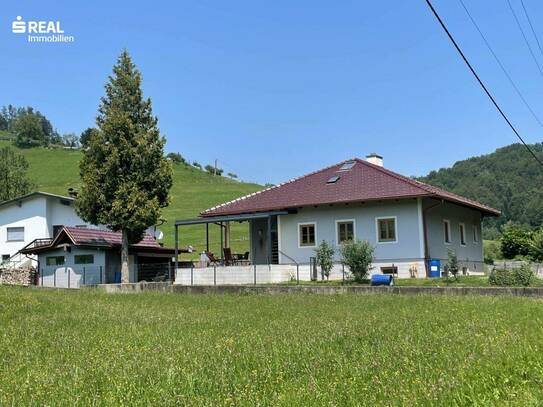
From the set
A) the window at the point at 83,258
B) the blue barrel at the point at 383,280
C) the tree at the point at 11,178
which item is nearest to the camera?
the blue barrel at the point at 383,280

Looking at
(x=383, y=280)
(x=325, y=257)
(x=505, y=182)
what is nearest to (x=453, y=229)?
(x=325, y=257)

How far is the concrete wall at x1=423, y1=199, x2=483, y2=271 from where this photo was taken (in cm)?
2728

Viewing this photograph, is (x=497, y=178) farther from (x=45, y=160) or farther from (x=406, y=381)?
(x=45, y=160)

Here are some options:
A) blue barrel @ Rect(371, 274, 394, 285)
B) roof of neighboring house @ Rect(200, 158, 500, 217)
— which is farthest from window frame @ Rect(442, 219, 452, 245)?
blue barrel @ Rect(371, 274, 394, 285)

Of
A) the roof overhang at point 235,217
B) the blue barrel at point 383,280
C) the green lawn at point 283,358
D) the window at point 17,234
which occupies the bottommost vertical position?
the green lawn at point 283,358

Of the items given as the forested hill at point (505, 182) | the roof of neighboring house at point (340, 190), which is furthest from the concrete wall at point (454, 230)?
the forested hill at point (505, 182)

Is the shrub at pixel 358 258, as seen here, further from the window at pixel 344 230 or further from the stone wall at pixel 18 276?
the stone wall at pixel 18 276

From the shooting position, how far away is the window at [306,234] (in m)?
28.7

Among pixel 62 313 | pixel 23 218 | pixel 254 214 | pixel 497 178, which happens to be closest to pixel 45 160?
pixel 23 218

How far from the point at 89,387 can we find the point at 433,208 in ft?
78.2

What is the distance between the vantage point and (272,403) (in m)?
4.89

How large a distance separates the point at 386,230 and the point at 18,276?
2676 centimetres

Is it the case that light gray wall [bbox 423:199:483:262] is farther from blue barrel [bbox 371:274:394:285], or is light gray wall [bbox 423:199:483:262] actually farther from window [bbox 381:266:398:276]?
blue barrel [bbox 371:274:394:285]

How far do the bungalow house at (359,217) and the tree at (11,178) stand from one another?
1441 inches
